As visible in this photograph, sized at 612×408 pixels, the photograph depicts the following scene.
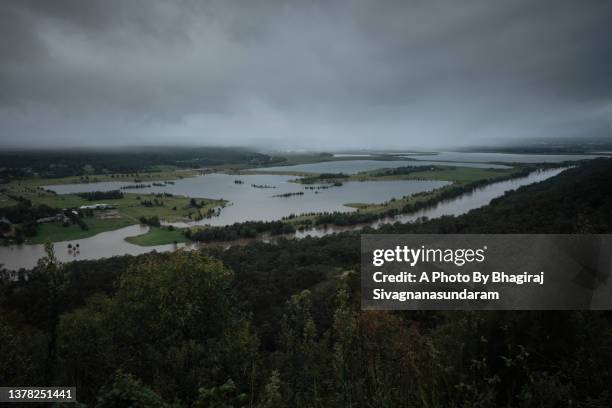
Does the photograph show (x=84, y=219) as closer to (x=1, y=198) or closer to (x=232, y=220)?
(x=1, y=198)

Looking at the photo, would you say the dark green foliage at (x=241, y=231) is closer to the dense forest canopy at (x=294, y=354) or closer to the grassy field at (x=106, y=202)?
the grassy field at (x=106, y=202)

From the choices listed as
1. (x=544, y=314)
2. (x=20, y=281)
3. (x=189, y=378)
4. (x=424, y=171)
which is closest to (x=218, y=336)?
Answer: (x=189, y=378)

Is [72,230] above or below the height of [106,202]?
below

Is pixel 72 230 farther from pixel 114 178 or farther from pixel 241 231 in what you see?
pixel 114 178

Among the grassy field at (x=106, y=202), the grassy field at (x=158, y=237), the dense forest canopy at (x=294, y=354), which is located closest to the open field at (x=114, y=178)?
the grassy field at (x=106, y=202)

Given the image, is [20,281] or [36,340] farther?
[20,281]

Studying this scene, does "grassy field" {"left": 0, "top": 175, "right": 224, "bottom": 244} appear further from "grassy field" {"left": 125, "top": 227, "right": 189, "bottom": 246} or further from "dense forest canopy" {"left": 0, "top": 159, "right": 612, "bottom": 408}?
"dense forest canopy" {"left": 0, "top": 159, "right": 612, "bottom": 408}

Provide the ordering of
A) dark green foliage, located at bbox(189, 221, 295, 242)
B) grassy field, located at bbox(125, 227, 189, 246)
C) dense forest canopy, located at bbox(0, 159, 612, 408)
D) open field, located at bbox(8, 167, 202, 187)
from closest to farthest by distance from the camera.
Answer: dense forest canopy, located at bbox(0, 159, 612, 408), grassy field, located at bbox(125, 227, 189, 246), dark green foliage, located at bbox(189, 221, 295, 242), open field, located at bbox(8, 167, 202, 187)

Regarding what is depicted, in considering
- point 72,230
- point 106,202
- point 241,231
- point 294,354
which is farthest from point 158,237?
point 294,354

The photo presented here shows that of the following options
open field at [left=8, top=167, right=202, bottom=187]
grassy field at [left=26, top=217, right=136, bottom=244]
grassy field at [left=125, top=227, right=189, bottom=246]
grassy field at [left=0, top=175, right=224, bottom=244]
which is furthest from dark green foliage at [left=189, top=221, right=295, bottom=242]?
open field at [left=8, top=167, right=202, bottom=187]
